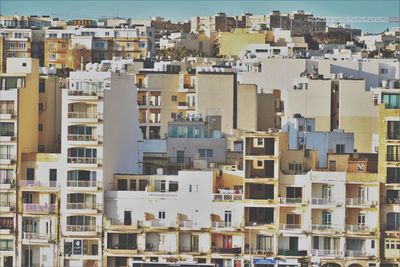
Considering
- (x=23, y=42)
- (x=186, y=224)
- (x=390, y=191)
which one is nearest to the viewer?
(x=390, y=191)

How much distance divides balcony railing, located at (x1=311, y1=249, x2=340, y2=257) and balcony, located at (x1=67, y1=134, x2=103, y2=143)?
8.57 metres

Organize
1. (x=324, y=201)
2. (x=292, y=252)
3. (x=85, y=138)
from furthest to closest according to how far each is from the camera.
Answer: (x=85, y=138), (x=324, y=201), (x=292, y=252)

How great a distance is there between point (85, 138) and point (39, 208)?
9.90ft

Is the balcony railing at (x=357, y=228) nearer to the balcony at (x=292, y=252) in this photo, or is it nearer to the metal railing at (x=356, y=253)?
the metal railing at (x=356, y=253)

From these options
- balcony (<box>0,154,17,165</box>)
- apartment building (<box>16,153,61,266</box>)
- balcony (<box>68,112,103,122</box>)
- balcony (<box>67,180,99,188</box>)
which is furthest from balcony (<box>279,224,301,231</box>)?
balcony (<box>0,154,17,165</box>)

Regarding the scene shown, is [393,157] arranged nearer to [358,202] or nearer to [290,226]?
[358,202]

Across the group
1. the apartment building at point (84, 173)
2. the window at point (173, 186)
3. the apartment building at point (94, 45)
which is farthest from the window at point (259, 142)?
the apartment building at point (94, 45)

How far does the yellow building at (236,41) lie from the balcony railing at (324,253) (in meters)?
67.1

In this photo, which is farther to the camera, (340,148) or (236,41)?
(236,41)

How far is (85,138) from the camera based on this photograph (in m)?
56.2

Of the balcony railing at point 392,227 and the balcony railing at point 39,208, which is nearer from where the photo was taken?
the balcony railing at point 392,227

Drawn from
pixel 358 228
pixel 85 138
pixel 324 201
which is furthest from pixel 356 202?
pixel 85 138

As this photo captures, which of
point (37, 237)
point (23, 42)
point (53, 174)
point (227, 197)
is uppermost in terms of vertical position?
point (23, 42)

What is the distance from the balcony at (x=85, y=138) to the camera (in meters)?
56.1
